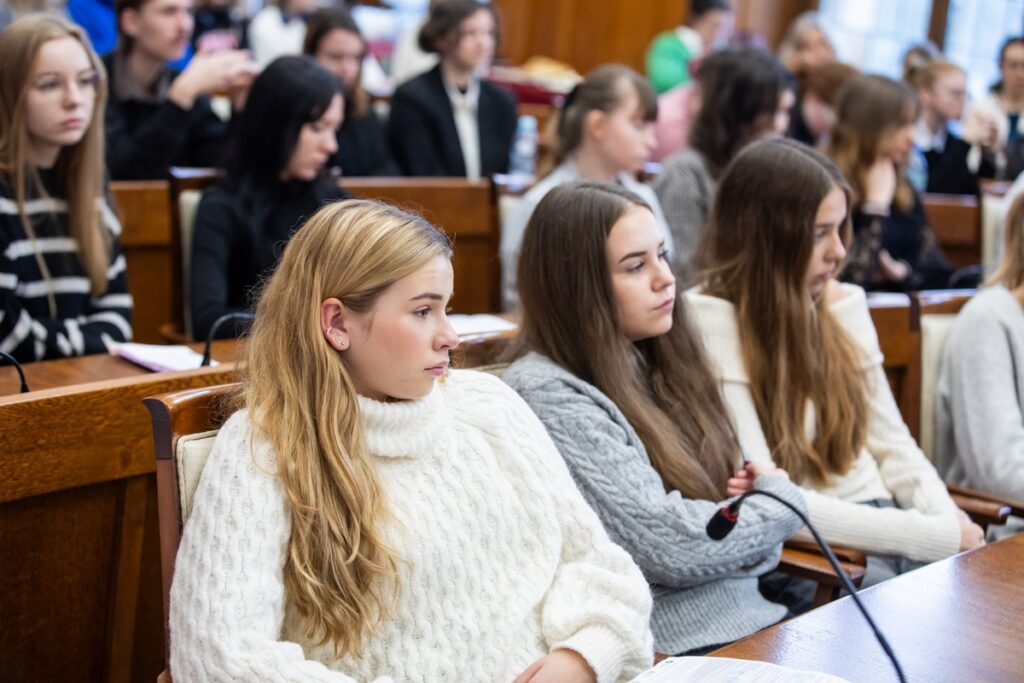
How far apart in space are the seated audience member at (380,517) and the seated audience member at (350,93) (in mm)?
2498

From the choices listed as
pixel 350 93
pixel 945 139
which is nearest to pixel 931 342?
pixel 350 93

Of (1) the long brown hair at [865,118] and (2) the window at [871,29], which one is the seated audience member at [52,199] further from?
(2) the window at [871,29]

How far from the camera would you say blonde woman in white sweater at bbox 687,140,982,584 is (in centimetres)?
204

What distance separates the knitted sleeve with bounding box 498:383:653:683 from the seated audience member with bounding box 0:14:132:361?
1213 mm

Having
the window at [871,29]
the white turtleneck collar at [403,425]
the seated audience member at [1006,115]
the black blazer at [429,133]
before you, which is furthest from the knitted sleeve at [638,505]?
the window at [871,29]

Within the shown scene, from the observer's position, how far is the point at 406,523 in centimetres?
138

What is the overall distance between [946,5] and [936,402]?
5.85m

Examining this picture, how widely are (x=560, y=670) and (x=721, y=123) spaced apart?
2.35m

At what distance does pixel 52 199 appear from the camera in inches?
95.8

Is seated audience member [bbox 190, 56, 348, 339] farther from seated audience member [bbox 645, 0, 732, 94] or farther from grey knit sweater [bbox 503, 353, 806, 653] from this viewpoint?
seated audience member [bbox 645, 0, 732, 94]

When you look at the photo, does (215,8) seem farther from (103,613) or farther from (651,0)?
(103,613)

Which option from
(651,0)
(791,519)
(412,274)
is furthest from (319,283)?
(651,0)

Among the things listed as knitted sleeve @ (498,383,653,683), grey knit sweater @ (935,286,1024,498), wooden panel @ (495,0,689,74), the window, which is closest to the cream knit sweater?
grey knit sweater @ (935,286,1024,498)

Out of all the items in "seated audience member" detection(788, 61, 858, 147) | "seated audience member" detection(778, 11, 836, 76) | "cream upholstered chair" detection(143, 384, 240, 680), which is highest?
"seated audience member" detection(778, 11, 836, 76)
